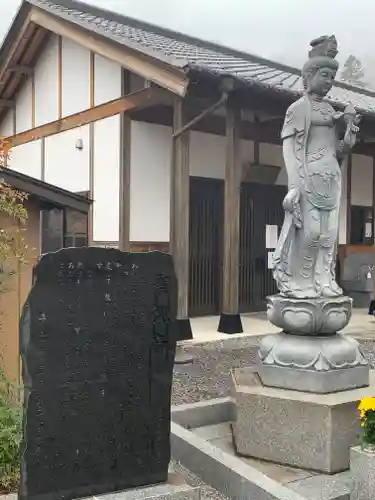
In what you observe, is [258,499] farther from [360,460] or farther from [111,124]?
[111,124]

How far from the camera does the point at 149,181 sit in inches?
423

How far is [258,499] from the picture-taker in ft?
12.1

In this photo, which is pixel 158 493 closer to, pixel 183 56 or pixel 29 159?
pixel 183 56

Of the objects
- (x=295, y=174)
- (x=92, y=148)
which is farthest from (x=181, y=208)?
(x=295, y=174)

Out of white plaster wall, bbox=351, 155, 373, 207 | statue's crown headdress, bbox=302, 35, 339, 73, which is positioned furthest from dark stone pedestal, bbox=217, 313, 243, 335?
white plaster wall, bbox=351, 155, 373, 207

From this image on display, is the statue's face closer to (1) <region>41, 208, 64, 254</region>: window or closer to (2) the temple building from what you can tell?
(2) the temple building

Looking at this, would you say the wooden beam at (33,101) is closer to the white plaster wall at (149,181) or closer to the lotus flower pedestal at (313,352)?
the white plaster wall at (149,181)

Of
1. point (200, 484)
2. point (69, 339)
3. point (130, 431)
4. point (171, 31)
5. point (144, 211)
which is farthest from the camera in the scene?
point (171, 31)

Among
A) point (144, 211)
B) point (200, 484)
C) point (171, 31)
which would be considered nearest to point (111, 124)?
point (144, 211)

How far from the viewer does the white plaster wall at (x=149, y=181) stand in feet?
34.9

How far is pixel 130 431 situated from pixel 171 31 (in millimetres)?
13804

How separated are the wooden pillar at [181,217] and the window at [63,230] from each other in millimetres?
3314

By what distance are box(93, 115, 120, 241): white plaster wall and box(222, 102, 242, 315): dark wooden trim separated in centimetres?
234

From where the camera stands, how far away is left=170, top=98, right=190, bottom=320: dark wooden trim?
9.02m
